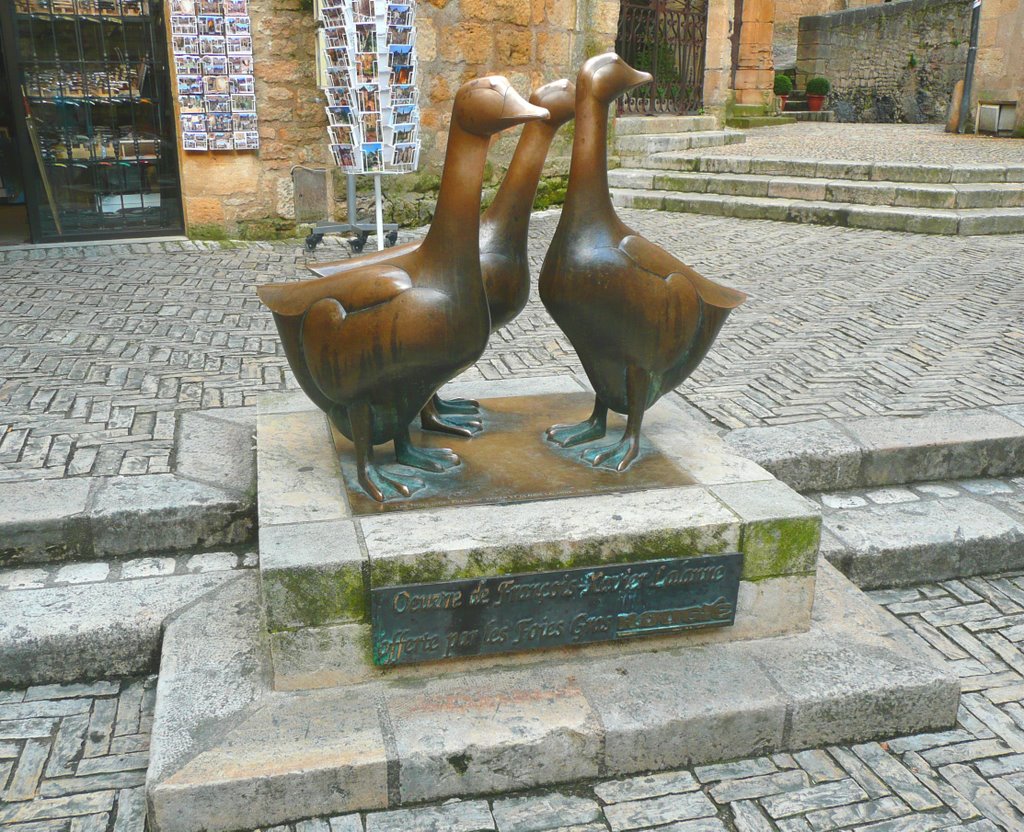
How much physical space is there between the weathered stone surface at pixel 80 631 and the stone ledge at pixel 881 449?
2344mm

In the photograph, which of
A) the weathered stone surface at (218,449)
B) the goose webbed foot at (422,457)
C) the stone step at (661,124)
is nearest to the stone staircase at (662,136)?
the stone step at (661,124)

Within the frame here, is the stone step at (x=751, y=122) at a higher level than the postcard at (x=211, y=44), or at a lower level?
lower

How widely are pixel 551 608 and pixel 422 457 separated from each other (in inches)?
25.5

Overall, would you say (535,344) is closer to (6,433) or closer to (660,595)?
(6,433)

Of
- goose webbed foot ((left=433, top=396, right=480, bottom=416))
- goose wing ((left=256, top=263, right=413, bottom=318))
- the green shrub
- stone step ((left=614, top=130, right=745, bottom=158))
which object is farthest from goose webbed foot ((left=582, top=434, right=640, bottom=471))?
the green shrub

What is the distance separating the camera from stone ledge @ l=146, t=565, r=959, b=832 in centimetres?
253

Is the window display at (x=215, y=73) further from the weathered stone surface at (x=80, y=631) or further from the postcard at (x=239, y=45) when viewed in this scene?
the weathered stone surface at (x=80, y=631)

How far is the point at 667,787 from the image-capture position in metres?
2.71

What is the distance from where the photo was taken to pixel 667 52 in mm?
15414

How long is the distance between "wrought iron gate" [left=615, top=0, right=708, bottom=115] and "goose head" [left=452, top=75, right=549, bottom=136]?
1223cm

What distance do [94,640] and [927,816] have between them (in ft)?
7.84

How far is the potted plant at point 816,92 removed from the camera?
72.6 feet

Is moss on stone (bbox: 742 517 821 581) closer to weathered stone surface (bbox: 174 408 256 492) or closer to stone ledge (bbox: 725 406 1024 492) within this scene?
stone ledge (bbox: 725 406 1024 492)

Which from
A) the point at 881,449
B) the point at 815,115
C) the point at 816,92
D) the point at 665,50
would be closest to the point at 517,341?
the point at 881,449
